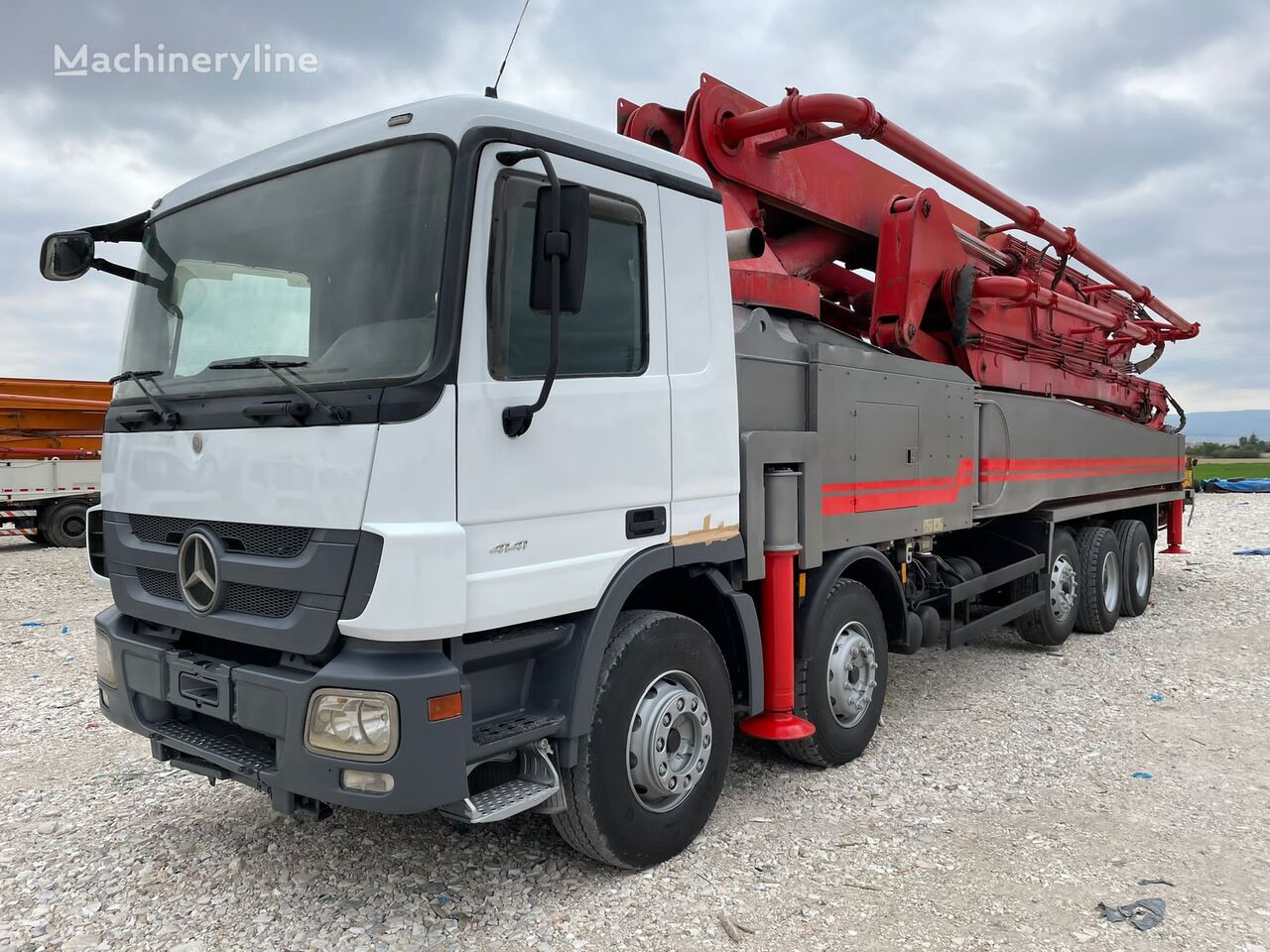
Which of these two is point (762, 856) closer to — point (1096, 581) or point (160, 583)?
point (160, 583)

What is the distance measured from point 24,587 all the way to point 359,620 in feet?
33.6

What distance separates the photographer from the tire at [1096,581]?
300 inches

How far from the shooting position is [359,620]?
258cm

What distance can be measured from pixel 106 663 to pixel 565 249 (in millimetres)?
2408

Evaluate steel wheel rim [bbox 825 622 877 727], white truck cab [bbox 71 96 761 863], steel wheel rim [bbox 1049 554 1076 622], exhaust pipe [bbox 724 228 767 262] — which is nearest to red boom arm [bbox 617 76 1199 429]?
exhaust pipe [bbox 724 228 767 262]

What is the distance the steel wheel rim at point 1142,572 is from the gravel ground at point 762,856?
3.25m

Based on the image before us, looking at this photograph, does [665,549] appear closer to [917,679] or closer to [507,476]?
[507,476]

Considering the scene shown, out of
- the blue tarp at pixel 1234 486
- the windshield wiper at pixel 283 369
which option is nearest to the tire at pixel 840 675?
the windshield wiper at pixel 283 369

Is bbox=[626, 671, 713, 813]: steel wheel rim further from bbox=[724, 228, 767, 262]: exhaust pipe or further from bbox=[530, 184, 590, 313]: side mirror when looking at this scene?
bbox=[724, 228, 767, 262]: exhaust pipe

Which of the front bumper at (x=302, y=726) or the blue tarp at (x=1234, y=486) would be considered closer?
the front bumper at (x=302, y=726)

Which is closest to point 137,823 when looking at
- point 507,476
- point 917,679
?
point 507,476

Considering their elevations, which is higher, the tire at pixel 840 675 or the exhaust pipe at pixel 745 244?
the exhaust pipe at pixel 745 244

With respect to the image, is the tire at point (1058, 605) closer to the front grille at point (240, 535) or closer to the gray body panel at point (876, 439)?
the gray body panel at point (876, 439)

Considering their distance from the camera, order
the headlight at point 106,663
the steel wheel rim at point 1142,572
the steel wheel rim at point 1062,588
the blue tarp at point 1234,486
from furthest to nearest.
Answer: the blue tarp at point 1234,486
the steel wheel rim at point 1142,572
the steel wheel rim at point 1062,588
the headlight at point 106,663
